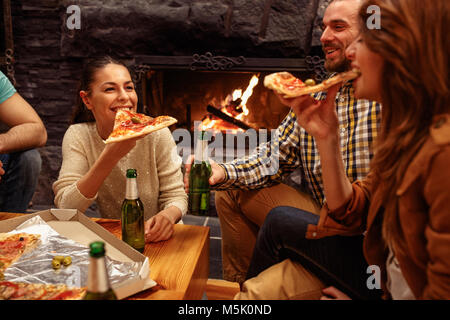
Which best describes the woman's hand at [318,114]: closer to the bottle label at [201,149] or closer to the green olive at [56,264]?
the bottle label at [201,149]

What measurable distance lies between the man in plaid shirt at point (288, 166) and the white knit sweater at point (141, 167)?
0.22m

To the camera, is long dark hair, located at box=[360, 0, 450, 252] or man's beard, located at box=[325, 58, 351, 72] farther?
man's beard, located at box=[325, 58, 351, 72]

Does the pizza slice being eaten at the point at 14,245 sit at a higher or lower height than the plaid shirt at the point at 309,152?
lower

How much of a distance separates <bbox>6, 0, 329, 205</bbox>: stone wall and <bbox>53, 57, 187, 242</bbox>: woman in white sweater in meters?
1.07

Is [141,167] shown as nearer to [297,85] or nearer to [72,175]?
[72,175]

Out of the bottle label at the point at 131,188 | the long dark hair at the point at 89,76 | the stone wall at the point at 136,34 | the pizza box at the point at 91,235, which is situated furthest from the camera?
the stone wall at the point at 136,34

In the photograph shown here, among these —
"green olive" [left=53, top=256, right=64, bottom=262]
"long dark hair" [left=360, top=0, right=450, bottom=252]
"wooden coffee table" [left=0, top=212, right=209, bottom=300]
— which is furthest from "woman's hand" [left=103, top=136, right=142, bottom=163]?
"long dark hair" [left=360, top=0, right=450, bottom=252]

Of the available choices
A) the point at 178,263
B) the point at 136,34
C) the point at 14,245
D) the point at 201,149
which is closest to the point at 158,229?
the point at 178,263

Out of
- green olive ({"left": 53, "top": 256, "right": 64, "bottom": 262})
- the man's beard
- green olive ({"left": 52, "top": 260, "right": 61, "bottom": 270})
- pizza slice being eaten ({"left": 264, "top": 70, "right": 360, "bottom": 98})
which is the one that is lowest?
green olive ({"left": 52, "top": 260, "right": 61, "bottom": 270})

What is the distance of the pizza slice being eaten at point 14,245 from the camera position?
0.93 m

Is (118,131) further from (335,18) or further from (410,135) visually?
(335,18)

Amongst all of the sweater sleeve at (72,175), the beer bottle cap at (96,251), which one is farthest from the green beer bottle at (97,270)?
the sweater sleeve at (72,175)

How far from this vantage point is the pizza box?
2.77ft

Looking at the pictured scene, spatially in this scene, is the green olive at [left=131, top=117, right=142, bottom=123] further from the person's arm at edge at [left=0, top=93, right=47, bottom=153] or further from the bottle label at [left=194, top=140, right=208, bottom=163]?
the person's arm at edge at [left=0, top=93, right=47, bottom=153]
